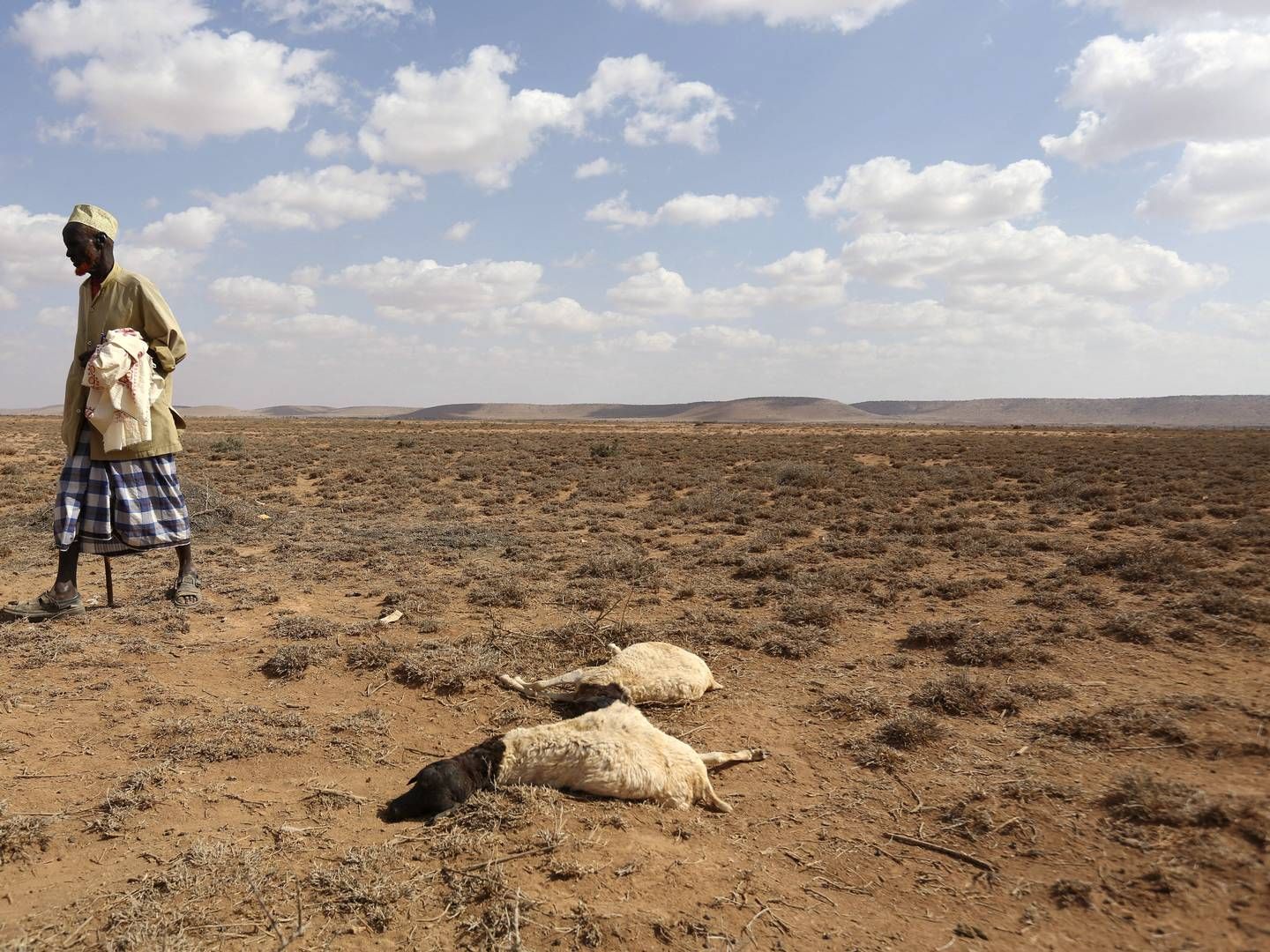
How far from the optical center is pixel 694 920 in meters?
2.38

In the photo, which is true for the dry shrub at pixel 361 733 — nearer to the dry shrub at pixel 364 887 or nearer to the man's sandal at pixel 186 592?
the dry shrub at pixel 364 887

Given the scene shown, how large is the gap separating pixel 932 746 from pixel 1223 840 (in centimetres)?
126

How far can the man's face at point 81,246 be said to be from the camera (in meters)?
4.66

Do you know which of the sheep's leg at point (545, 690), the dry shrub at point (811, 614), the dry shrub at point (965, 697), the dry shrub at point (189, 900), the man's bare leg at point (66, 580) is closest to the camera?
the dry shrub at point (189, 900)

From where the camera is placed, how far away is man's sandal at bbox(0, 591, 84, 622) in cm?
497

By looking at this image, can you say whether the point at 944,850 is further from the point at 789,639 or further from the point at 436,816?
the point at 789,639

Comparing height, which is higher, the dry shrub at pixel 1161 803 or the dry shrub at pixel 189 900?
the dry shrub at pixel 1161 803

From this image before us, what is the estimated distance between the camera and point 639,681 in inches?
164

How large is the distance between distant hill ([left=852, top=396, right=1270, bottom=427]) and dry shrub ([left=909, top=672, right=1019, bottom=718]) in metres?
122

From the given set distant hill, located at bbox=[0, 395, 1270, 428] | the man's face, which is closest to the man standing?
the man's face

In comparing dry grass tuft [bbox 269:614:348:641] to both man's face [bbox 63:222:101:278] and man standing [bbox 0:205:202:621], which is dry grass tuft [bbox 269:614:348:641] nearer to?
man standing [bbox 0:205:202:621]

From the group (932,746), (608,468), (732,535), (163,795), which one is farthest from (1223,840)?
(608,468)

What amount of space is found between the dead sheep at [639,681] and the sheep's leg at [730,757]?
2.15ft

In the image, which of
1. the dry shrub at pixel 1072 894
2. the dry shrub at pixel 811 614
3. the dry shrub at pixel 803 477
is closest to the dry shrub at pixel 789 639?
the dry shrub at pixel 811 614
